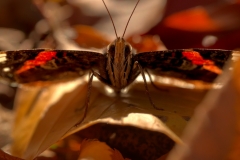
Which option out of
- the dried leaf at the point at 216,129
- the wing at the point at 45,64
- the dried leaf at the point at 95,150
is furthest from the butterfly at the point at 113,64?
the dried leaf at the point at 216,129

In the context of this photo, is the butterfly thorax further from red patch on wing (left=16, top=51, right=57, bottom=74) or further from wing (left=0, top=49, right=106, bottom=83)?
red patch on wing (left=16, top=51, right=57, bottom=74)

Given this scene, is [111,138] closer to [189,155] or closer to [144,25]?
[189,155]

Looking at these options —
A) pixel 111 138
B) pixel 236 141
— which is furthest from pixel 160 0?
pixel 236 141

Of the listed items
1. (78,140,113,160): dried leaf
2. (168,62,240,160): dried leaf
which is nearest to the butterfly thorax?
(78,140,113,160): dried leaf

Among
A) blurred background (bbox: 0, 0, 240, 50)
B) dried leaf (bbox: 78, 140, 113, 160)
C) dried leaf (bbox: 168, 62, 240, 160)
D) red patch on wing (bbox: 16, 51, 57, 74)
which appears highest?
dried leaf (bbox: 168, 62, 240, 160)

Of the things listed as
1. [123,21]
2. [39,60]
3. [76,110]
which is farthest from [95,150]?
[123,21]

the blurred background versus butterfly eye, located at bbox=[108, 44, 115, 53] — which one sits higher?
butterfly eye, located at bbox=[108, 44, 115, 53]

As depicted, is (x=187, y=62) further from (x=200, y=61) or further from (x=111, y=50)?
(x=111, y=50)
